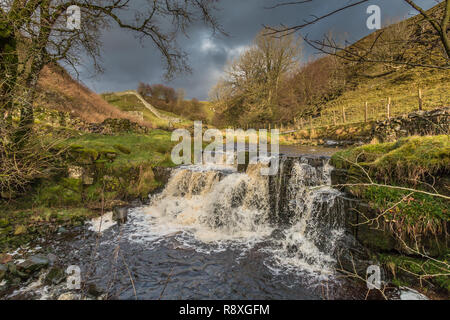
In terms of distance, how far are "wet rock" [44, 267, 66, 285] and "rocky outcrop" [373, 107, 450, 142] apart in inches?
427

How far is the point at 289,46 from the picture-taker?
22422 mm

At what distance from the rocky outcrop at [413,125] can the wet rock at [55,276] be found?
35.6ft

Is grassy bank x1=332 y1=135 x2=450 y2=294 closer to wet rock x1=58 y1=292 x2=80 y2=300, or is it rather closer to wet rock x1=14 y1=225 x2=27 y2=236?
wet rock x1=58 y1=292 x2=80 y2=300

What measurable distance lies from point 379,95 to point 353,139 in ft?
55.7

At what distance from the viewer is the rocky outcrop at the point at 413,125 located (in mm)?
7398

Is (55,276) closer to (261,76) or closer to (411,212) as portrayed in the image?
(411,212)

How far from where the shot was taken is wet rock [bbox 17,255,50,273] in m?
3.59

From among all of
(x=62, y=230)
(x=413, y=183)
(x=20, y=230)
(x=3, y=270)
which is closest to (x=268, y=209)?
(x=413, y=183)

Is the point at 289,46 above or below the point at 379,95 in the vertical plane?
above

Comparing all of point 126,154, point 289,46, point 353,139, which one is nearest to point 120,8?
point 126,154

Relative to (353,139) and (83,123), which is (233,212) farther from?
(83,123)

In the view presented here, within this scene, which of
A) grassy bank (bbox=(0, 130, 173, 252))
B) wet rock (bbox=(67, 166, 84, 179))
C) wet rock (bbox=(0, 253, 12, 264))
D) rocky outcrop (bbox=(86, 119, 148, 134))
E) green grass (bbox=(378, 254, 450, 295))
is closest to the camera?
green grass (bbox=(378, 254, 450, 295))

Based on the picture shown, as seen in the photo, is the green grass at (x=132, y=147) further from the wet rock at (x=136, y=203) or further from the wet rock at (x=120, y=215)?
the wet rock at (x=120, y=215)

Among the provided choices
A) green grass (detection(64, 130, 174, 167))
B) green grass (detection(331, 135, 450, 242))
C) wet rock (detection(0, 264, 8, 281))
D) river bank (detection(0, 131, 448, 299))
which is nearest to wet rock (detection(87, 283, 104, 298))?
river bank (detection(0, 131, 448, 299))
